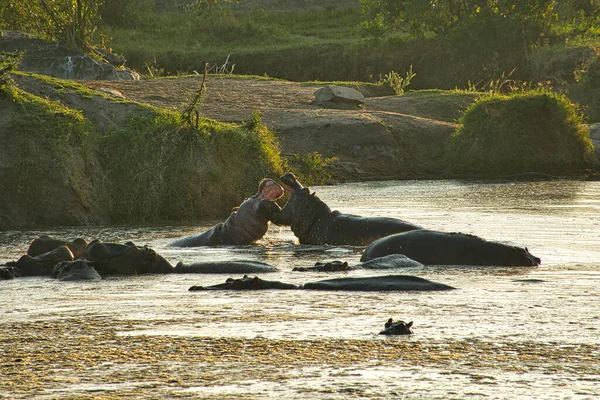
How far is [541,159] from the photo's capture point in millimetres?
22750

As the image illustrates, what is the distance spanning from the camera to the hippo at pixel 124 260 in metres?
8.87

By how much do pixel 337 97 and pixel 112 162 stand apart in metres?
11.4

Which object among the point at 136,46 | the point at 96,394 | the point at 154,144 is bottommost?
the point at 96,394

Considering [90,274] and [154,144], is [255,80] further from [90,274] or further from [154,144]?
[90,274]

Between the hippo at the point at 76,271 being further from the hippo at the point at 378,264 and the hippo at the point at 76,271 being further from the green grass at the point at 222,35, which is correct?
the green grass at the point at 222,35

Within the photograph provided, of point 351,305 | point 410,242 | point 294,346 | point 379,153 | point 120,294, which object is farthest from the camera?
point 379,153

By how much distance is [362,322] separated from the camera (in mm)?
6309

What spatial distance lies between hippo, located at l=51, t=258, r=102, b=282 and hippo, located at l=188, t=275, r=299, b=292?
108 centimetres

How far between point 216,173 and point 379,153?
797 cm

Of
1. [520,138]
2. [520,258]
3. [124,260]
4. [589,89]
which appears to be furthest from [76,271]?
[589,89]

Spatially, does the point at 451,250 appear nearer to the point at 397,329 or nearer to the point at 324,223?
the point at 324,223

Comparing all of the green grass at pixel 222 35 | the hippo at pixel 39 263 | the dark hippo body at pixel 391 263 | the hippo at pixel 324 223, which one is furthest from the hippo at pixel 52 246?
the green grass at pixel 222 35

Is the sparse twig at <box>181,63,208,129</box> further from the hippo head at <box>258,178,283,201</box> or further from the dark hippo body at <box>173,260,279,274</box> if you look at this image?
the dark hippo body at <box>173,260,279,274</box>

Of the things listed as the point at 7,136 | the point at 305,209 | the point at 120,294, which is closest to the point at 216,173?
the point at 7,136
